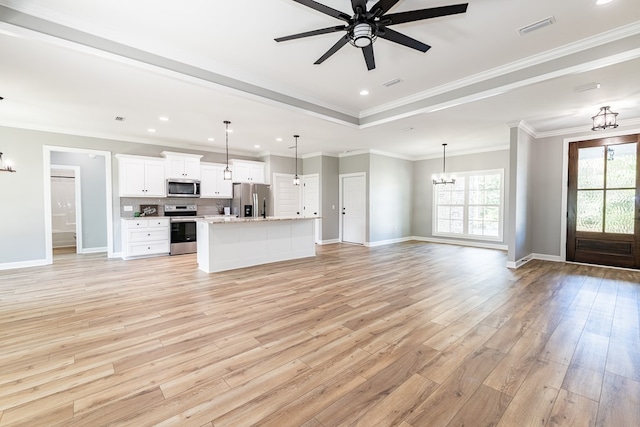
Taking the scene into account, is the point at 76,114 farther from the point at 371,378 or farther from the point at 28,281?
the point at 371,378

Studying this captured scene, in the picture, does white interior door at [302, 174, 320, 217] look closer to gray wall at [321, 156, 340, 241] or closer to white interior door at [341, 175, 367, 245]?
gray wall at [321, 156, 340, 241]

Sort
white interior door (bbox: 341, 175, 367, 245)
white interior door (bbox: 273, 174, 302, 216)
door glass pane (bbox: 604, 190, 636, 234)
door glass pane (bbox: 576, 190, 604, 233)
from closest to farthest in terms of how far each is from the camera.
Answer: door glass pane (bbox: 604, 190, 636, 234), door glass pane (bbox: 576, 190, 604, 233), white interior door (bbox: 341, 175, 367, 245), white interior door (bbox: 273, 174, 302, 216)

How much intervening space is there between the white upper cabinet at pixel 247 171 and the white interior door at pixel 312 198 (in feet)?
4.56

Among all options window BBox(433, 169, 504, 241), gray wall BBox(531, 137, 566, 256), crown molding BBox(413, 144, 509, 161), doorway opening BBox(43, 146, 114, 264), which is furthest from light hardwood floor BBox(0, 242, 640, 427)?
crown molding BBox(413, 144, 509, 161)

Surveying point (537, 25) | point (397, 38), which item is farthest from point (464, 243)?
point (397, 38)

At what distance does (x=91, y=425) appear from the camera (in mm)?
1541

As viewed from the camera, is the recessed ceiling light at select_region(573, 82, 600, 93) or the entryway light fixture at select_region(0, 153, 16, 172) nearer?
the recessed ceiling light at select_region(573, 82, 600, 93)

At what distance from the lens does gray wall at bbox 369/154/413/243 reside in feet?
25.9

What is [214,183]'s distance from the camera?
752 centimetres

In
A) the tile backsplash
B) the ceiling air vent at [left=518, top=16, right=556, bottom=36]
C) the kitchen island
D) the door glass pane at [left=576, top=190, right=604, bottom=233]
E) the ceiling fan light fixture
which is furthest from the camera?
the tile backsplash

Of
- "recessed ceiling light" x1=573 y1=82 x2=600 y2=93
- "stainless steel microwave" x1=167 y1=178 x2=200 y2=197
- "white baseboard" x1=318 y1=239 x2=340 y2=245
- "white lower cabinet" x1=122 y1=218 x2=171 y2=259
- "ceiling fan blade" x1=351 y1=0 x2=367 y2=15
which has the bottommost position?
"white baseboard" x1=318 y1=239 x2=340 y2=245

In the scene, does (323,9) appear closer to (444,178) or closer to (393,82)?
(393,82)

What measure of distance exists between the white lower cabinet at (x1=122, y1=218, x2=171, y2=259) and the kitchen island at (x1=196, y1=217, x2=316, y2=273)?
177 cm

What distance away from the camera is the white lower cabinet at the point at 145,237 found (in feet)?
20.1
